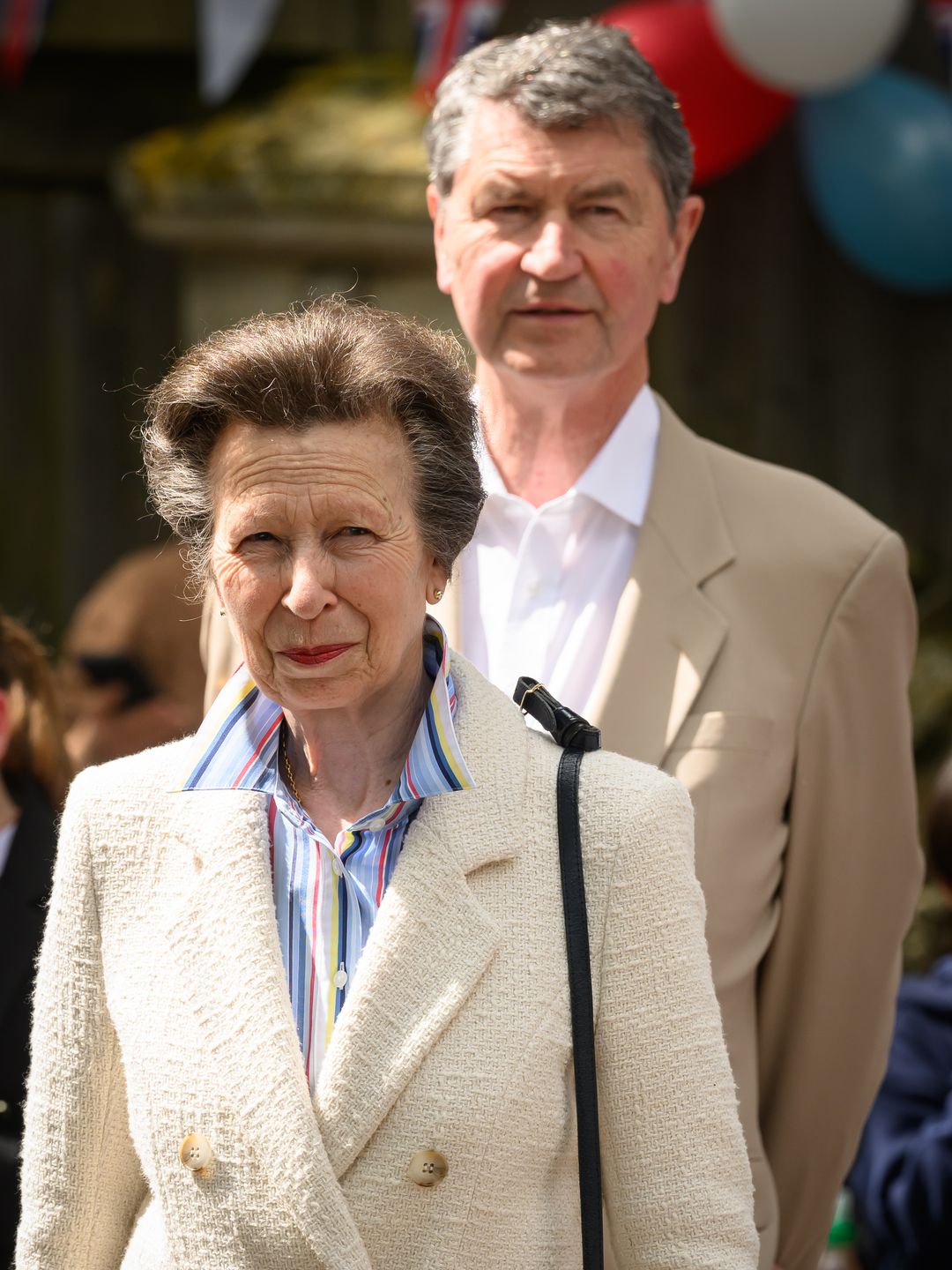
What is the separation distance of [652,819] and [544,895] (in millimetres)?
132

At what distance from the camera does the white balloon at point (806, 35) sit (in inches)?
186

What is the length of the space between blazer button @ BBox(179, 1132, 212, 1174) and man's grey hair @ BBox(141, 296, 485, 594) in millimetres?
588

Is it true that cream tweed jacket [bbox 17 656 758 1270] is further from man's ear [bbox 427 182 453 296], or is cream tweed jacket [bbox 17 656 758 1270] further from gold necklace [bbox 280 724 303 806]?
man's ear [bbox 427 182 453 296]

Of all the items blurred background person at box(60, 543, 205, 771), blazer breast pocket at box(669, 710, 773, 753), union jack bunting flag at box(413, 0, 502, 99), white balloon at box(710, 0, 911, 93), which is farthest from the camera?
union jack bunting flag at box(413, 0, 502, 99)

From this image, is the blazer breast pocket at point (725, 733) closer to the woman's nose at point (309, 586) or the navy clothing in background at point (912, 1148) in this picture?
the woman's nose at point (309, 586)

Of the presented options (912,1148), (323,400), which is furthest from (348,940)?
(912,1148)

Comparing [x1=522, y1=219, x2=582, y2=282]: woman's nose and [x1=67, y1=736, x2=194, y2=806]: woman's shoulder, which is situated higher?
[x1=522, y1=219, x2=582, y2=282]: woman's nose

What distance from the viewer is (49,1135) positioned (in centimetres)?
191

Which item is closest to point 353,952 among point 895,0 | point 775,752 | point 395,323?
point 395,323

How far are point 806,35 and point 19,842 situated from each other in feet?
9.93

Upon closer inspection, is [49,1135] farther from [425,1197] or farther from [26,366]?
[26,366]

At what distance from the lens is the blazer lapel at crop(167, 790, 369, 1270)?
1771 mm

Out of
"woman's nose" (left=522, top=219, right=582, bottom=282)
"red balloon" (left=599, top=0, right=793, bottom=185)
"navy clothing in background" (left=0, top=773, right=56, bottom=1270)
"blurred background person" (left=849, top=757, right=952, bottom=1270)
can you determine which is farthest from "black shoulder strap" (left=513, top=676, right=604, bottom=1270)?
"red balloon" (left=599, top=0, right=793, bottom=185)

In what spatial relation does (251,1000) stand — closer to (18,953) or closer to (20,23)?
(18,953)
